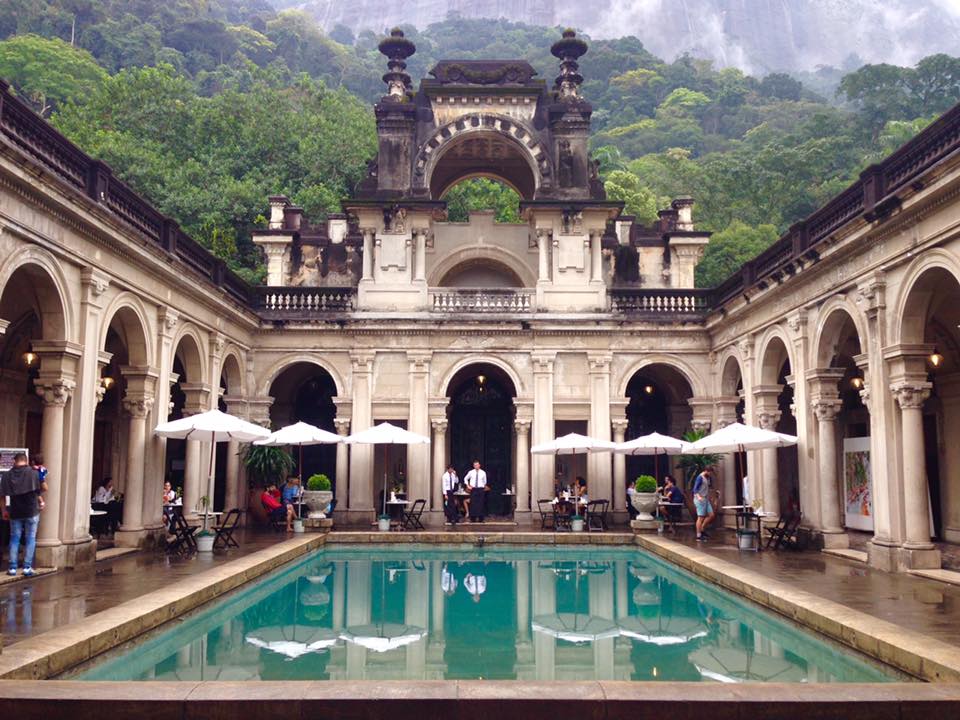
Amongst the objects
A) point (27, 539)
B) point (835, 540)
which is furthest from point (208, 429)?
point (835, 540)

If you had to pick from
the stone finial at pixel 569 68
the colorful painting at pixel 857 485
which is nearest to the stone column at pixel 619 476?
the colorful painting at pixel 857 485

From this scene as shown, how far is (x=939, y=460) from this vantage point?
1859cm

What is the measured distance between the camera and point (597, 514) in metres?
22.6

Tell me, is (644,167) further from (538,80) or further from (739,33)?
(739,33)

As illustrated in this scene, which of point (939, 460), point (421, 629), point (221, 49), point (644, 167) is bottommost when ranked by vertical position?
point (421, 629)

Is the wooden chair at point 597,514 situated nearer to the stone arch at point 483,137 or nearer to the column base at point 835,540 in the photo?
the column base at point 835,540

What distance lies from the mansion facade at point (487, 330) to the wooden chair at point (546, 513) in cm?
58

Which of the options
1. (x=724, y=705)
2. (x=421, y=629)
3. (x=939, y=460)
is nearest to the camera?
(x=724, y=705)

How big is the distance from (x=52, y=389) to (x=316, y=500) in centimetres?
887

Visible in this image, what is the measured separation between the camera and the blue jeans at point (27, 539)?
11.7m

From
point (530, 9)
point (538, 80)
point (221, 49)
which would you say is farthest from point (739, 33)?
point (538, 80)

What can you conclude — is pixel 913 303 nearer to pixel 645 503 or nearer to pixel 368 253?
pixel 645 503

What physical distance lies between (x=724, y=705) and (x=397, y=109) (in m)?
21.3

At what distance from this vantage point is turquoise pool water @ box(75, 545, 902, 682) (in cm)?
764
